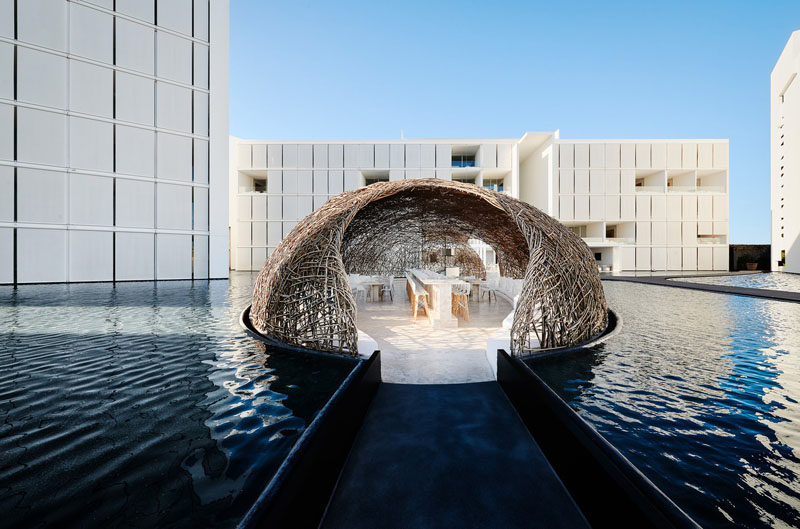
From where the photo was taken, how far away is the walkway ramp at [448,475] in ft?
6.93

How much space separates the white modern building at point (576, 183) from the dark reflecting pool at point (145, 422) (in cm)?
2691

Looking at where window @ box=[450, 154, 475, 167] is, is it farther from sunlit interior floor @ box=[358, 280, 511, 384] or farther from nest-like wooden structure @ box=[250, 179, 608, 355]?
nest-like wooden structure @ box=[250, 179, 608, 355]

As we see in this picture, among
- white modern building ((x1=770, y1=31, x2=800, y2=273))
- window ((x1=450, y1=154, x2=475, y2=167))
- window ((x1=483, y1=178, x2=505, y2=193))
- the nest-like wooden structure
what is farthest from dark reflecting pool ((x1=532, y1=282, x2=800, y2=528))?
white modern building ((x1=770, y1=31, x2=800, y2=273))

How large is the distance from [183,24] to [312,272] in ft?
78.6

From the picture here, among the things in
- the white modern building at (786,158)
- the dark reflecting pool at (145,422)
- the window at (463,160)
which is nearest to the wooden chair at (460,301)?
the dark reflecting pool at (145,422)

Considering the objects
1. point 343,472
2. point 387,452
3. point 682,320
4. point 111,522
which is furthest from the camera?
point 682,320

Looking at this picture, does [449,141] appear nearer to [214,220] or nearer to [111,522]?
[214,220]

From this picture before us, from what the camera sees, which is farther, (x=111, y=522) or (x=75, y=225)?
(x=75, y=225)

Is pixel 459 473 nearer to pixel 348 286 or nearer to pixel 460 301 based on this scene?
pixel 348 286

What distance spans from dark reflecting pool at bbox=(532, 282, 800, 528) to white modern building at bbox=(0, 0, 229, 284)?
73.9ft

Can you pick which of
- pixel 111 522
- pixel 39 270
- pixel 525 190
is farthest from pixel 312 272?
pixel 525 190

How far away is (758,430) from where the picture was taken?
3.11 m

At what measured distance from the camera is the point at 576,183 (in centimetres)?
3173

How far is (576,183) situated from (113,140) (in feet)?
113
